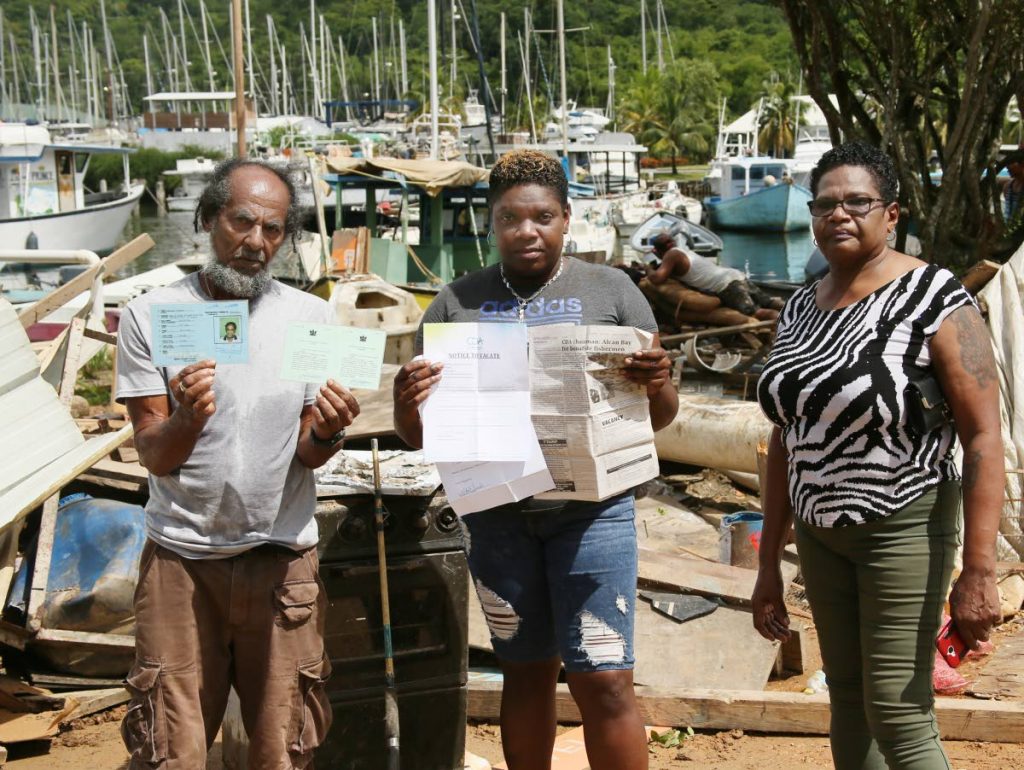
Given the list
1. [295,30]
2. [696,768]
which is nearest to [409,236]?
[696,768]

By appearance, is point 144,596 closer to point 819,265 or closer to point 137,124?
point 819,265

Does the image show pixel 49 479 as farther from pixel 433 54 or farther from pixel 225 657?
pixel 433 54

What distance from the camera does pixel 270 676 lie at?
3043 millimetres

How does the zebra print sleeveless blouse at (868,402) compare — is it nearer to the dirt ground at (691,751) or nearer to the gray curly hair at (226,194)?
the gray curly hair at (226,194)

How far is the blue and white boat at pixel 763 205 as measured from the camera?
148 feet

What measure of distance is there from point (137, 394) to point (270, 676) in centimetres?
84

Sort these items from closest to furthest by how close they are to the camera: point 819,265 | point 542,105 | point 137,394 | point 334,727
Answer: point 137,394 → point 334,727 → point 819,265 → point 542,105

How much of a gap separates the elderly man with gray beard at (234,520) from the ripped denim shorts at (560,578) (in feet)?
1.65

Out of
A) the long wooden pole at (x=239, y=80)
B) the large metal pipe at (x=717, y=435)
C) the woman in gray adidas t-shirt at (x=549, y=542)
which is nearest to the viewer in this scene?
the woman in gray adidas t-shirt at (x=549, y=542)

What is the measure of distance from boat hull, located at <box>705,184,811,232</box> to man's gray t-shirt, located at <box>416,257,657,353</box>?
4331cm

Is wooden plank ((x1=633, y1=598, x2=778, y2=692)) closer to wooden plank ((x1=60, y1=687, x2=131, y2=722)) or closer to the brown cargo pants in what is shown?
the brown cargo pants

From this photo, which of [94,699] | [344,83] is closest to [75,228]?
[94,699]

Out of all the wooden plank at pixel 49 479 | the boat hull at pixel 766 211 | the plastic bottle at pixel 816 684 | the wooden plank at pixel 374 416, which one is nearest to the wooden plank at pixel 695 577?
the plastic bottle at pixel 816 684

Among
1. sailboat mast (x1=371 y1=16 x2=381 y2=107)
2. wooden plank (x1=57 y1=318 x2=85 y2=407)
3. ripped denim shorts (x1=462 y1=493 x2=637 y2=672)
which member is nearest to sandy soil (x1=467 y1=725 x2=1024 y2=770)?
ripped denim shorts (x1=462 y1=493 x2=637 y2=672)
